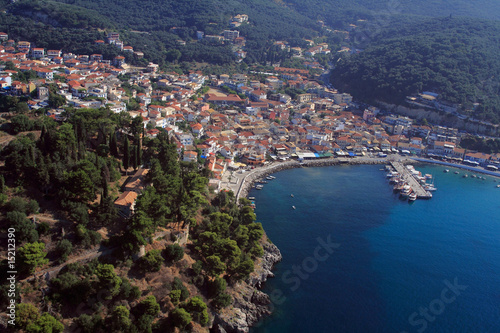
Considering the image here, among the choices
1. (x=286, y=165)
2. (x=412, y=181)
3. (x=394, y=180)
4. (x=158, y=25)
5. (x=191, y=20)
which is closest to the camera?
(x=394, y=180)

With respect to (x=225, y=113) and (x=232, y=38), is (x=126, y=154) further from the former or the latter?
(x=232, y=38)

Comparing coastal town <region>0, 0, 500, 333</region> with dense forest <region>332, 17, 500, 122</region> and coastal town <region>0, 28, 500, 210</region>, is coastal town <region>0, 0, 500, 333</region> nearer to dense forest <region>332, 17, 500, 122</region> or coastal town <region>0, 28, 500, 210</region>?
coastal town <region>0, 28, 500, 210</region>

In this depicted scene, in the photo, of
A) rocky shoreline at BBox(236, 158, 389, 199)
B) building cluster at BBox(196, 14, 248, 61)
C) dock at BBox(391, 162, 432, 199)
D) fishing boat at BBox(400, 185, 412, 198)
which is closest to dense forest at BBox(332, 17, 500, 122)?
dock at BBox(391, 162, 432, 199)

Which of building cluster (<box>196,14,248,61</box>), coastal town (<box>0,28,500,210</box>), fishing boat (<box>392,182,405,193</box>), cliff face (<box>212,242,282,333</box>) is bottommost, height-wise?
cliff face (<box>212,242,282,333</box>)

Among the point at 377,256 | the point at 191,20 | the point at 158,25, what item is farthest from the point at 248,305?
the point at 191,20

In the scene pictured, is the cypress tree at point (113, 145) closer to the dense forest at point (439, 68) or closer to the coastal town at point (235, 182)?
the coastal town at point (235, 182)

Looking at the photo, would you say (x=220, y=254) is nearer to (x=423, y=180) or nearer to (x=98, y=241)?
(x=98, y=241)

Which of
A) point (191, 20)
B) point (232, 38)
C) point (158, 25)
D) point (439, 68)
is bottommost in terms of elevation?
point (232, 38)

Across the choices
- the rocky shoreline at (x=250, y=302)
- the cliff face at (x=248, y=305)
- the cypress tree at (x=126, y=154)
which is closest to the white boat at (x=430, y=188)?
the rocky shoreline at (x=250, y=302)
